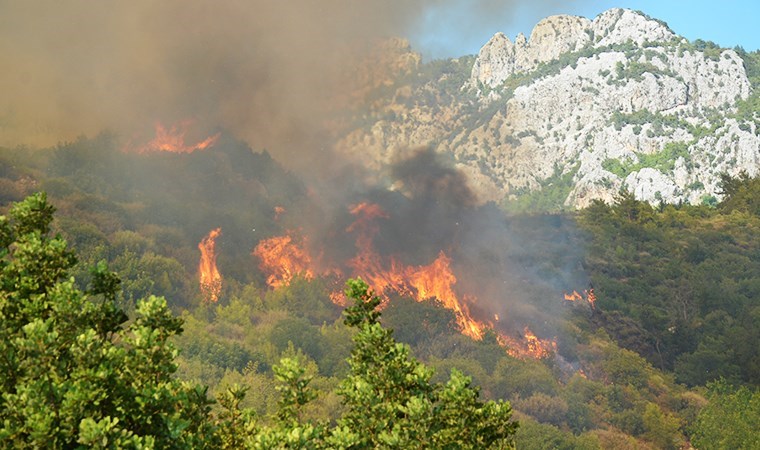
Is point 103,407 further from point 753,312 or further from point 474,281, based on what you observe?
point 753,312

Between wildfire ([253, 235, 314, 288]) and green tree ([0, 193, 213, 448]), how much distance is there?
75.2m

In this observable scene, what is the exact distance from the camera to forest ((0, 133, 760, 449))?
1510 cm

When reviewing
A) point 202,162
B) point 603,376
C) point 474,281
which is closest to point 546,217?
point 474,281

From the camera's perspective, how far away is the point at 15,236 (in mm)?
16453

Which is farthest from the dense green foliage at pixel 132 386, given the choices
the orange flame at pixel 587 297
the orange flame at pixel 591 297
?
the orange flame at pixel 591 297

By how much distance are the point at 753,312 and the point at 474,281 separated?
118 feet

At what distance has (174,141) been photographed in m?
118

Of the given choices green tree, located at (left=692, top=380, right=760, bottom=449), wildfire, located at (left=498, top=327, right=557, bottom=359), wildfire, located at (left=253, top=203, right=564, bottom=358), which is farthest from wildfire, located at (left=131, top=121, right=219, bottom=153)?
green tree, located at (left=692, top=380, right=760, bottom=449)

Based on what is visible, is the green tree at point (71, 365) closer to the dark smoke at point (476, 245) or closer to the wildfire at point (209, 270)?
the wildfire at point (209, 270)

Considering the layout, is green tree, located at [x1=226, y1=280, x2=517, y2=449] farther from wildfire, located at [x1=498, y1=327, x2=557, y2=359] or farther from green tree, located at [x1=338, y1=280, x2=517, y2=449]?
wildfire, located at [x1=498, y1=327, x2=557, y2=359]

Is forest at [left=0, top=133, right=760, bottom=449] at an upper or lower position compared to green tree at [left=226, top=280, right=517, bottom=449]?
upper

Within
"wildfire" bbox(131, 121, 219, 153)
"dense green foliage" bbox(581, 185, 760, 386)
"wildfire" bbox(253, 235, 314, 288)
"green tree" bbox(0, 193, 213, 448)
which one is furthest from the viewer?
"wildfire" bbox(131, 121, 219, 153)

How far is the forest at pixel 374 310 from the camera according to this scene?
1510cm

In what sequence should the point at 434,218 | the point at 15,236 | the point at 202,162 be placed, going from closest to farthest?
the point at 15,236, the point at 434,218, the point at 202,162
